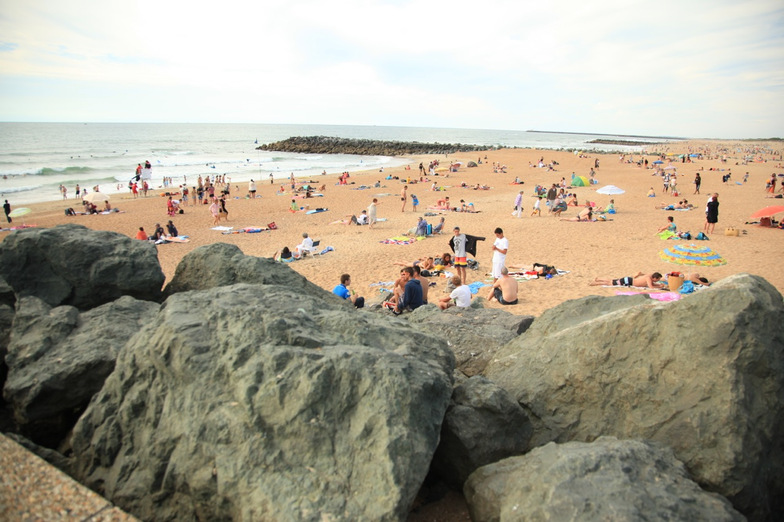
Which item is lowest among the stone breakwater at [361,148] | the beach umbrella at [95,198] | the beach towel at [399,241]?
the beach towel at [399,241]

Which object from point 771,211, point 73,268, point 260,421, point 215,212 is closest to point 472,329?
point 260,421

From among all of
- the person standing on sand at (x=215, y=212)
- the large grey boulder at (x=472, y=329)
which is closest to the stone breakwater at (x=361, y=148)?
the person standing on sand at (x=215, y=212)

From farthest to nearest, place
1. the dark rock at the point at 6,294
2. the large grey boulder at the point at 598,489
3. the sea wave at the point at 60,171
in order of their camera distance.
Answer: the sea wave at the point at 60,171, the dark rock at the point at 6,294, the large grey boulder at the point at 598,489

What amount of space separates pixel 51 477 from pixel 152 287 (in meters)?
3.21

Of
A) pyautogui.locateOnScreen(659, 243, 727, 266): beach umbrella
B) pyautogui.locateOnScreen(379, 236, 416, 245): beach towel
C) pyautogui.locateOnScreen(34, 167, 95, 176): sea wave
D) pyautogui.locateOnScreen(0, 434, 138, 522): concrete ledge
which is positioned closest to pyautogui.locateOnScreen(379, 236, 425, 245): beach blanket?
pyautogui.locateOnScreen(379, 236, 416, 245): beach towel

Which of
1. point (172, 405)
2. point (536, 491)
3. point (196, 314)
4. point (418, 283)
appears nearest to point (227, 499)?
point (172, 405)

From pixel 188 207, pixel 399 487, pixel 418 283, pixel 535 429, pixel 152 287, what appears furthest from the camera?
pixel 188 207

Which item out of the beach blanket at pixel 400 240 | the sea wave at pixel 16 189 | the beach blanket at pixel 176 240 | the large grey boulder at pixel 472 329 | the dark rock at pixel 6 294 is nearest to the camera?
the dark rock at pixel 6 294

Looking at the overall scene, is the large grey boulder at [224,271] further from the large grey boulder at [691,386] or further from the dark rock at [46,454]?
the large grey boulder at [691,386]

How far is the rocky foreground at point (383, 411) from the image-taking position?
2.62 metres

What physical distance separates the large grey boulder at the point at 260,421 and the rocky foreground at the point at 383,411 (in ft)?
0.04

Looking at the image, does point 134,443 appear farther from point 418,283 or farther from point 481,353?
point 418,283

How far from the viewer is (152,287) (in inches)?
223

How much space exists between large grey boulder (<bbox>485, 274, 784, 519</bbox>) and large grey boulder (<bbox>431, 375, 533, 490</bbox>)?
32 cm
